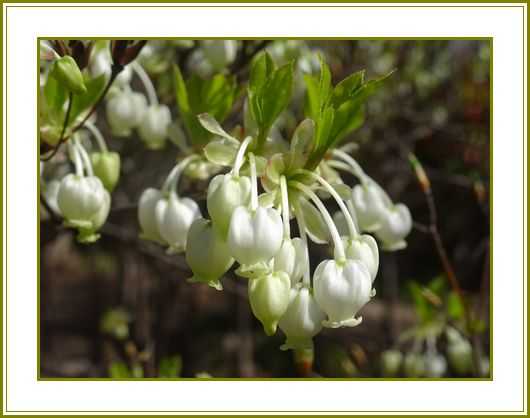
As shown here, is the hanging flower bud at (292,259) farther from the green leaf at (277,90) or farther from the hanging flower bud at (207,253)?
the green leaf at (277,90)

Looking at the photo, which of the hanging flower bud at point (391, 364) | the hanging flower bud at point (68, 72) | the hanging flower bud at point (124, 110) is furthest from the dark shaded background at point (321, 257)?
the hanging flower bud at point (68, 72)

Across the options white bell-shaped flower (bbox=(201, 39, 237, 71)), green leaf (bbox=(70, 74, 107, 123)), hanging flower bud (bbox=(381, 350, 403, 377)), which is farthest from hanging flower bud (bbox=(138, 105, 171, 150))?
hanging flower bud (bbox=(381, 350, 403, 377))

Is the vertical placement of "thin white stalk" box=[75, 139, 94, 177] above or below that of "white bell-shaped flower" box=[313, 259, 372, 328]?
above

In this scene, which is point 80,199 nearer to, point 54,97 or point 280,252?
point 54,97

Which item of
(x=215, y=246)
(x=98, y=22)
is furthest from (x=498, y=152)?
(x=98, y=22)

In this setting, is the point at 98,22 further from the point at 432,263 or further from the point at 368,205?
the point at 432,263

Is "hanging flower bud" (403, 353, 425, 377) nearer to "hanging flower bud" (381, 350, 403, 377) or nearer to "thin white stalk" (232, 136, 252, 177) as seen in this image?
"hanging flower bud" (381, 350, 403, 377)

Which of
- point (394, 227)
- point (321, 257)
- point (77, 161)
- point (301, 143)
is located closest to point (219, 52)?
point (77, 161)
